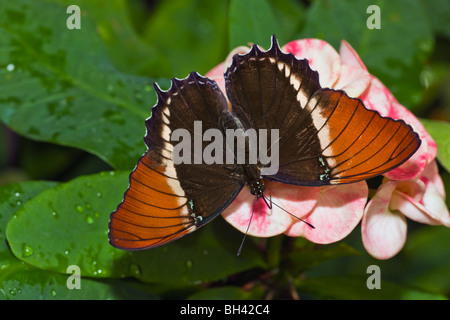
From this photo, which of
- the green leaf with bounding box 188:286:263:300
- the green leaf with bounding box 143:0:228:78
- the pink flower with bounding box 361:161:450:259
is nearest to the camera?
the pink flower with bounding box 361:161:450:259

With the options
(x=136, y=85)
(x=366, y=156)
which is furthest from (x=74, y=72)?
(x=366, y=156)

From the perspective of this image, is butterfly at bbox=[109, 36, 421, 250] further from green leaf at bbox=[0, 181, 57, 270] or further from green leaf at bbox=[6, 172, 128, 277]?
green leaf at bbox=[0, 181, 57, 270]


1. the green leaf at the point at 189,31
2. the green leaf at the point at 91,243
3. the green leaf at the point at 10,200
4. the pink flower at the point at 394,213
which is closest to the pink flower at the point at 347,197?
the pink flower at the point at 394,213

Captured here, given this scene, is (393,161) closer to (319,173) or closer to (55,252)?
(319,173)

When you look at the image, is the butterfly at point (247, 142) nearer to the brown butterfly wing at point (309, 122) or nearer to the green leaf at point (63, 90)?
the brown butterfly wing at point (309, 122)

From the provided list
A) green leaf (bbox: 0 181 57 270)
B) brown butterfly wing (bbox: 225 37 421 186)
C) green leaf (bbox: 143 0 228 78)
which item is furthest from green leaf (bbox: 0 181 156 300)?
green leaf (bbox: 143 0 228 78)

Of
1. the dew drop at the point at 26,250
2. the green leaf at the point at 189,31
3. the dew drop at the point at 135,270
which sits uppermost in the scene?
the green leaf at the point at 189,31

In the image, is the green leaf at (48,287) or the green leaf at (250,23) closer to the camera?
the green leaf at (48,287)

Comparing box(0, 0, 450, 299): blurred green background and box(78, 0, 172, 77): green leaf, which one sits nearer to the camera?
box(0, 0, 450, 299): blurred green background
